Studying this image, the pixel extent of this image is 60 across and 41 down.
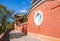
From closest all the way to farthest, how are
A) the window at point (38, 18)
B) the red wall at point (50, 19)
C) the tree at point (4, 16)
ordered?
the red wall at point (50, 19)
the window at point (38, 18)
the tree at point (4, 16)

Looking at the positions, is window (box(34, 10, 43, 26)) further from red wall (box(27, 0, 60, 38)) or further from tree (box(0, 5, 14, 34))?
tree (box(0, 5, 14, 34))

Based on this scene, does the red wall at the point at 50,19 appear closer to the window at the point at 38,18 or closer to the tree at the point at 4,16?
the window at the point at 38,18

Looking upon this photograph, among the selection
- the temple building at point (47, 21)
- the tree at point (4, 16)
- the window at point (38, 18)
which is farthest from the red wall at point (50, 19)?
the tree at point (4, 16)

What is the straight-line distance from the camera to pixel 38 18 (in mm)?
12797

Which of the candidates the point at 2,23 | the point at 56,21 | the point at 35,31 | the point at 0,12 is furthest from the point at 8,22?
the point at 56,21

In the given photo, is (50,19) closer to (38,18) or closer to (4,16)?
(38,18)

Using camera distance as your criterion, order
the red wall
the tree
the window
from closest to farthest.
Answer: the red wall
the window
the tree

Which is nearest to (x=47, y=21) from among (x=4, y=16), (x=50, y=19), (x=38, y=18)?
(x=50, y=19)

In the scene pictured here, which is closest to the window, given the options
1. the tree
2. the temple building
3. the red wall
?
the temple building

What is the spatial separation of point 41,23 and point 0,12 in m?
18.5

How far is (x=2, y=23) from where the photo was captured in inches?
1172

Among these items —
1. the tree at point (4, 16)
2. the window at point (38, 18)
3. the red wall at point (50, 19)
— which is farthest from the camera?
the tree at point (4, 16)

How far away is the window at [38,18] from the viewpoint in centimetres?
1230

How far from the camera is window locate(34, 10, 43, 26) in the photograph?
1230cm
